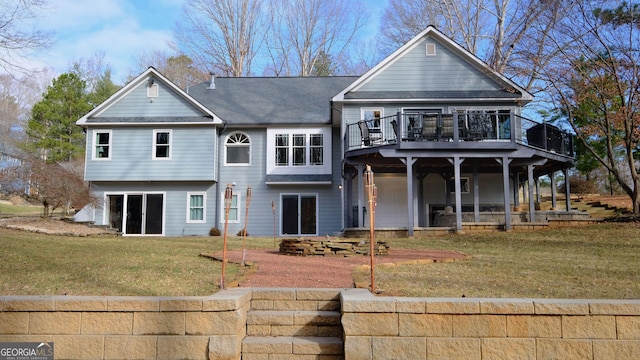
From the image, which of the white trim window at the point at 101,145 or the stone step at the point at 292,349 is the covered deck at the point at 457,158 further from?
the stone step at the point at 292,349

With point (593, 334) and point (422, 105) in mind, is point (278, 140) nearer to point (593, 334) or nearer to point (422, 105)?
point (422, 105)

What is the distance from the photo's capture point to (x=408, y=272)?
7523 millimetres

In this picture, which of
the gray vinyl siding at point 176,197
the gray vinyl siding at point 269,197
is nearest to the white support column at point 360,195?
the gray vinyl siding at point 269,197

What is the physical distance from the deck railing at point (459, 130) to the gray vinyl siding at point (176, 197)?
20.3 feet

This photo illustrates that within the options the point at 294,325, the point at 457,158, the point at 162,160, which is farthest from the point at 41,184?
the point at 294,325

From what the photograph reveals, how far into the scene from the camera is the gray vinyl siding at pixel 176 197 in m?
18.5

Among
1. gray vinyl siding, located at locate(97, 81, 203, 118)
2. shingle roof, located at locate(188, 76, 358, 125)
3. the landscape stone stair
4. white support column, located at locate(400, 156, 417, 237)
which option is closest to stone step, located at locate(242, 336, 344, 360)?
white support column, located at locate(400, 156, 417, 237)

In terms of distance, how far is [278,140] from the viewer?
18859mm

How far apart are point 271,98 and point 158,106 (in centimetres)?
484

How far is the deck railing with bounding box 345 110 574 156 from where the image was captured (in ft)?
48.5

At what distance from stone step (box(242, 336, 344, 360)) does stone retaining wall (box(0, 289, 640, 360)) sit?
0.44 feet

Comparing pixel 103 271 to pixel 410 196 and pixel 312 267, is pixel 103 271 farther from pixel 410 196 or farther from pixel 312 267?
pixel 410 196

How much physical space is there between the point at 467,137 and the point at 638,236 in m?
5.40

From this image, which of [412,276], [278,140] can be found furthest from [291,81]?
[412,276]
